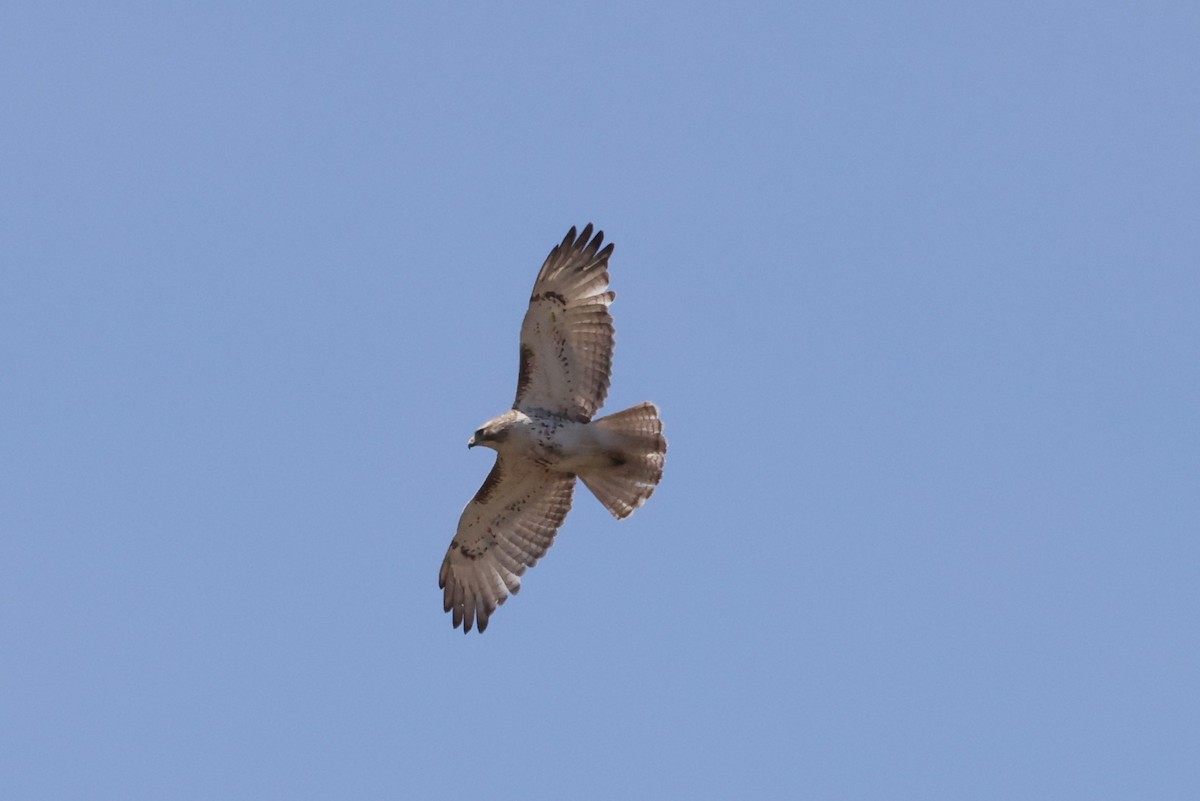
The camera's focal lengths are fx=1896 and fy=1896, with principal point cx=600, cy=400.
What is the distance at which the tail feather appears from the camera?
14445 millimetres

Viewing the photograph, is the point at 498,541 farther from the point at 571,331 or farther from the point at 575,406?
the point at 571,331

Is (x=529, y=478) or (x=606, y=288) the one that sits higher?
(x=606, y=288)

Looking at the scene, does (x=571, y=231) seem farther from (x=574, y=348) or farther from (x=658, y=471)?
(x=658, y=471)

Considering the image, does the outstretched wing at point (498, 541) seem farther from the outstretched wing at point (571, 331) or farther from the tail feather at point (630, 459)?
the outstretched wing at point (571, 331)

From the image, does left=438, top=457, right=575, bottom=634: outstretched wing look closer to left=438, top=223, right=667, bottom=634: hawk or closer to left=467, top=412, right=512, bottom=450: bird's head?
left=438, top=223, right=667, bottom=634: hawk

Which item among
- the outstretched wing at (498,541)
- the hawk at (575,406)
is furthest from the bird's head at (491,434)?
the outstretched wing at (498,541)

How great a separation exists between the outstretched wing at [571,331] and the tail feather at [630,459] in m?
0.28

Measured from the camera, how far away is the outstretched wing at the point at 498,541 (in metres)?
15.2

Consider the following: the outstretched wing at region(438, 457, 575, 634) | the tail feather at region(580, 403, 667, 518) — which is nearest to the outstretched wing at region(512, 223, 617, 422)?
the tail feather at region(580, 403, 667, 518)

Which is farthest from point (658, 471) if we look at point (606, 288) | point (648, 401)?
point (606, 288)

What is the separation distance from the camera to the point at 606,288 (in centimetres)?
1444

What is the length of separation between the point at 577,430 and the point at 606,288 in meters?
1.10

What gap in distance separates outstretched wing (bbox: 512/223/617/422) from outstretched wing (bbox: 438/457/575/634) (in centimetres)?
82

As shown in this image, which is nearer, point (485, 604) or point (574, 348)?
point (574, 348)
